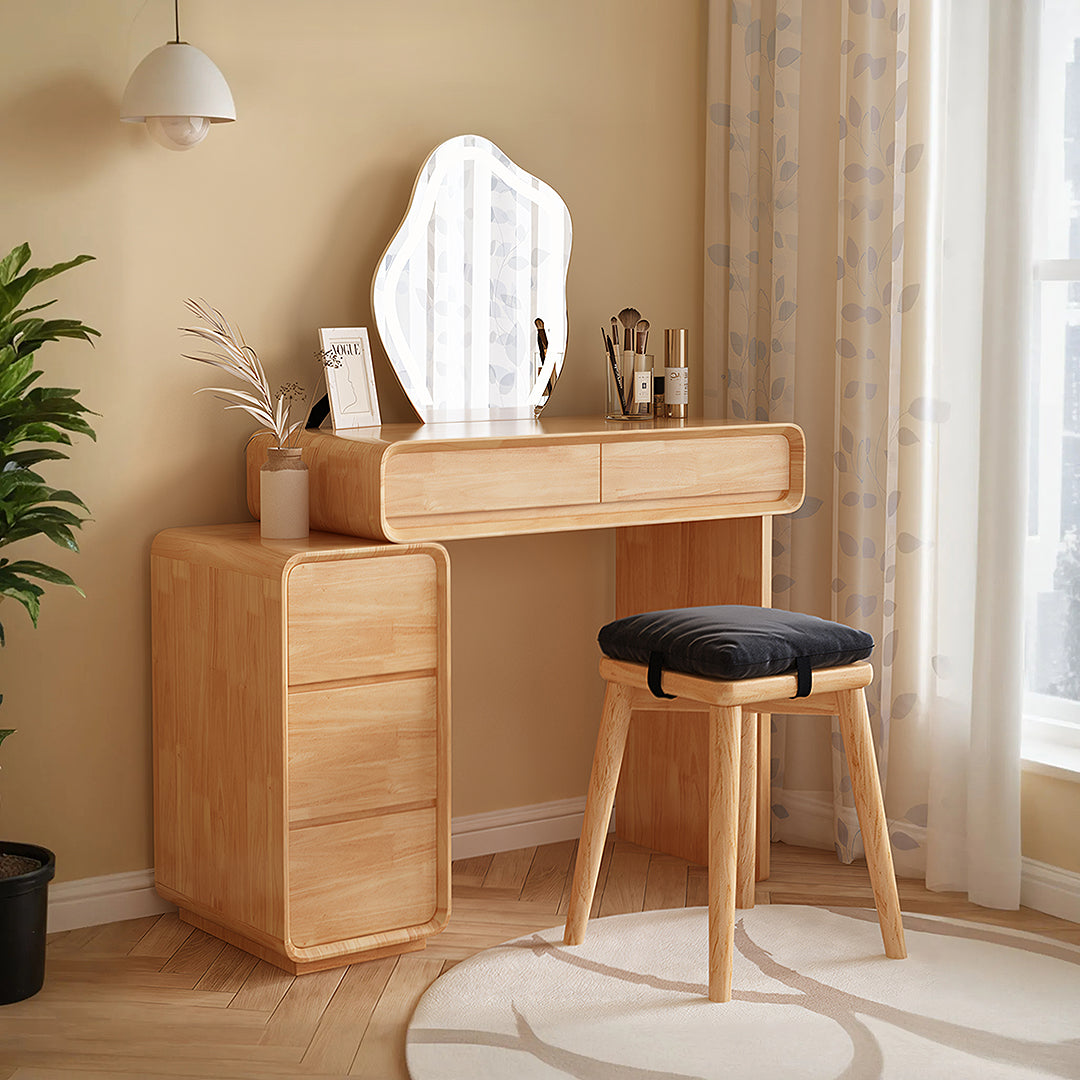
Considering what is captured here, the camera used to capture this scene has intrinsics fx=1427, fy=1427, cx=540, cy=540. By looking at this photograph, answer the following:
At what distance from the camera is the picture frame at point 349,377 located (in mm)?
2705

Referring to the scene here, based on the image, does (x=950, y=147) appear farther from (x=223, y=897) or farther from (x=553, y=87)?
(x=223, y=897)

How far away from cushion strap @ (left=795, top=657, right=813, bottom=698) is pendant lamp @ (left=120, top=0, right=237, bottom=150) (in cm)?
139

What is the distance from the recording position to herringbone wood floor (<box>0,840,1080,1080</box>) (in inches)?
84.4

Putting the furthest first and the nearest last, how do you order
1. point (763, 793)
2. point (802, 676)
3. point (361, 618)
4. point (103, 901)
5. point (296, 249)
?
point (763, 793) → point (296, 249) → point (103, 901) → point (361, 618) → point (802, 676)

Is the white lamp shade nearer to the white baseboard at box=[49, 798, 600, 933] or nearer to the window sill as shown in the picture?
the white baseboard at box=[49, 798, 600, 933]

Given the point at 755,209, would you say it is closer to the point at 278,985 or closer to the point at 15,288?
the point at 15,288

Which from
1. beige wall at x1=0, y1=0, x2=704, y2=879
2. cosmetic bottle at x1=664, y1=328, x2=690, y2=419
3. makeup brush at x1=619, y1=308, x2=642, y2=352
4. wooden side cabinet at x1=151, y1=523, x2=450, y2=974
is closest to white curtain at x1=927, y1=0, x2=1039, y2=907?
cosmetic bottle at x1=664, y1=328, x2=690, y2=419

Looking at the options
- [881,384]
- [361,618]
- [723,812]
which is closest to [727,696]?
[723,812]

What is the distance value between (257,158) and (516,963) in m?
1.59

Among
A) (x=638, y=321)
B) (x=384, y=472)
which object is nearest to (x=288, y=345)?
(x=384, y=472)

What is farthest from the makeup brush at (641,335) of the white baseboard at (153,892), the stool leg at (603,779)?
the white baseboard at (153,892)

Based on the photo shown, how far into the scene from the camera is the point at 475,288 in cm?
297

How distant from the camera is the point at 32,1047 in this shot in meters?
2.18

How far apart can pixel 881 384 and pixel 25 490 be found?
1723 millimetres
